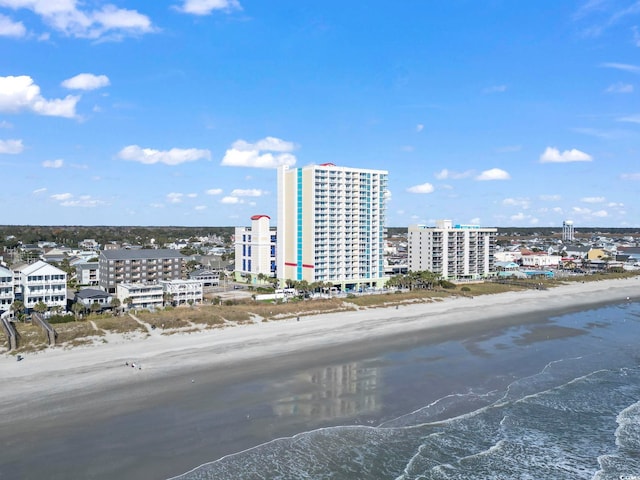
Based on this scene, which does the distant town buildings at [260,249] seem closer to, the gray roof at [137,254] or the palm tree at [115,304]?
the gray roof at [137,254]

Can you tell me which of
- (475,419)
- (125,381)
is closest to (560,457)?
(475,419)

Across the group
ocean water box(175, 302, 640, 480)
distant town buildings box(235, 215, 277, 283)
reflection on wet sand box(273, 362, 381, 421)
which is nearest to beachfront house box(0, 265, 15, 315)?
reflection on wet sand box(273, 362, 381, 421)

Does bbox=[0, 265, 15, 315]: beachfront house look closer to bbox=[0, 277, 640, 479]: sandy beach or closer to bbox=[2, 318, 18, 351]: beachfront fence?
bbox=[2, 318, 18, 351]: beachfront fence

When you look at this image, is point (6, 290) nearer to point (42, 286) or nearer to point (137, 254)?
point (42, 286)

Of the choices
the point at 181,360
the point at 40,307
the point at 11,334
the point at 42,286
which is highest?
the point at 42,286

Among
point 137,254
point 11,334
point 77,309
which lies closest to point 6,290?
point 77,309

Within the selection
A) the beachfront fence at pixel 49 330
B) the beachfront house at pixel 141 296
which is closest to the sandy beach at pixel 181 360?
the beachfront fence at pixel 49 330
